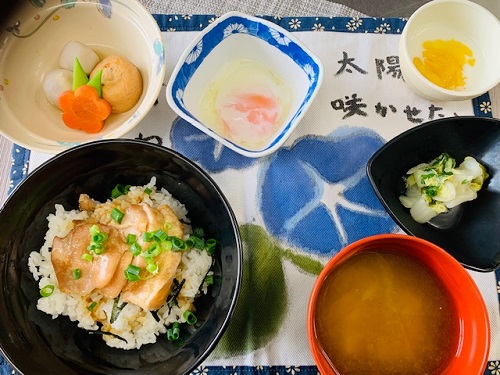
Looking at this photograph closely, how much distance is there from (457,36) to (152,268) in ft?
3.54

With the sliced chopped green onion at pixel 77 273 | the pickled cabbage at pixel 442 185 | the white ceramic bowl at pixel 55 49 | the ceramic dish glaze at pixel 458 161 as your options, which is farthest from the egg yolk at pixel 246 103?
the sliced chopped green onion at pixel 77 273

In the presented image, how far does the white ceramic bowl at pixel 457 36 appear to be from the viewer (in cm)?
143

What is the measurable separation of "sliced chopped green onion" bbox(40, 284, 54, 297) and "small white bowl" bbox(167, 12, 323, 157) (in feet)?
1.74

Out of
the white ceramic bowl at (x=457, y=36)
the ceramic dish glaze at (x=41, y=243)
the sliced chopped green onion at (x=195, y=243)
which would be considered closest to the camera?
the ceramic dish glaze at (x=41, y=243)

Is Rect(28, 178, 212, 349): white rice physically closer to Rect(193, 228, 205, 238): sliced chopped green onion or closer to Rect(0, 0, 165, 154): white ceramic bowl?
Rect(193, 228, 205, 238): sliced chopped green onion

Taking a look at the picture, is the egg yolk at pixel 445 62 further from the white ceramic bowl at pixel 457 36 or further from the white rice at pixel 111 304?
the white rice at pixel 111 304

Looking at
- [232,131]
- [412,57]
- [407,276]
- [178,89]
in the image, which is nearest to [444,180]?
[407,276]

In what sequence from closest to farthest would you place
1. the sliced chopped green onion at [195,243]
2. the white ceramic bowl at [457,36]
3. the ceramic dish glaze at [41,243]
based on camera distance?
the ceramic dish glaze at [41,243], the sliced chopped green onion at [195,243], the white ceramic bowl at [457,36]

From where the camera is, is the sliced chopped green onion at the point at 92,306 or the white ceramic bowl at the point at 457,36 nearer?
the sliced chopped green onion at the point at 92,306

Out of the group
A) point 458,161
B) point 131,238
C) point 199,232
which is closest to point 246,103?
point 199,232

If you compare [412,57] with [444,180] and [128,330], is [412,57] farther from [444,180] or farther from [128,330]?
[128,330]

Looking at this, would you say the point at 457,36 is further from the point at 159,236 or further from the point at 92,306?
the point at 92,306

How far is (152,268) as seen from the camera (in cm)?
121

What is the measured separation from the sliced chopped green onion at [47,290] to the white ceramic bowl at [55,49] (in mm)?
365
